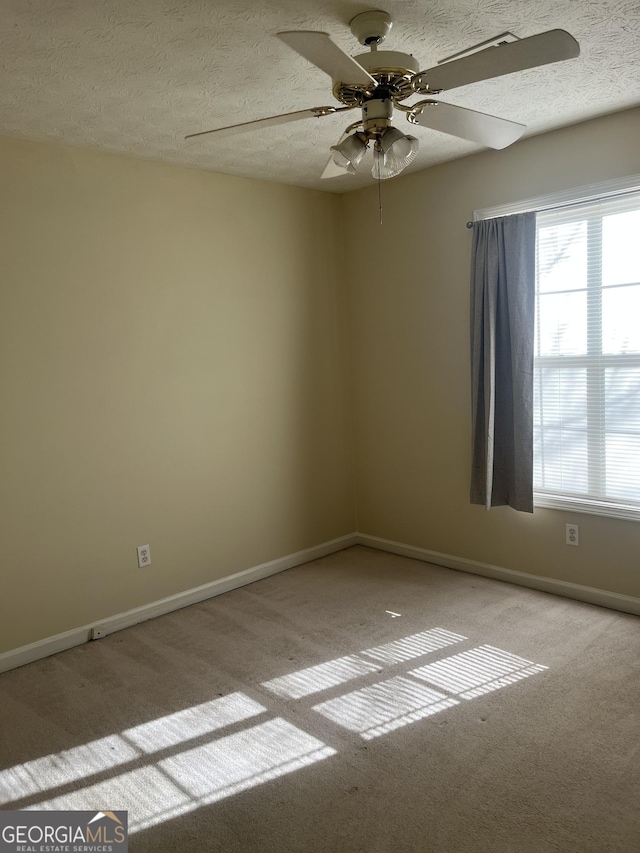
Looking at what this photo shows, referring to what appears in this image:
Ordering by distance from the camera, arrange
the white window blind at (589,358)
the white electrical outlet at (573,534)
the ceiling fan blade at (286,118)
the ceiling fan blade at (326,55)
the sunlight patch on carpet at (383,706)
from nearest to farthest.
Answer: the ceiling fan blade at (326,55)
the ceiling fan blade at (286,118)
the sunlight patch on carpet at (383,706)
the white window blind at (589,358)
the white electrical outlet at (573,534)

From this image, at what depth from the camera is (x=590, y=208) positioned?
11.3ft

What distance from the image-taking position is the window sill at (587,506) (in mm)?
3400

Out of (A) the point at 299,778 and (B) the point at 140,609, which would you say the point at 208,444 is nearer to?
(B) the point at 140,609

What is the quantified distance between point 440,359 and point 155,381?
5.53 feet

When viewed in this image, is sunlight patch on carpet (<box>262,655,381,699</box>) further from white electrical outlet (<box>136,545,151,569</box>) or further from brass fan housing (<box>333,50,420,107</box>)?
brass fan housing (<box>333,50,420,107</box>)

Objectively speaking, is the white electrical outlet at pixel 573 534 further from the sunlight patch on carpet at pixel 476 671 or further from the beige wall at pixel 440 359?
the sunlight patch on carpet at pixel 476 671

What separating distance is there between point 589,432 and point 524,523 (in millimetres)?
Answer: 648

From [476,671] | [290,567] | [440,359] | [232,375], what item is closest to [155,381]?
[232,375]

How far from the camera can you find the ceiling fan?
1790 mm

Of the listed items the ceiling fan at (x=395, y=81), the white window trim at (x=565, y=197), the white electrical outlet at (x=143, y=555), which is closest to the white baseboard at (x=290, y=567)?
the white electrical outlet at (x=143, y=555)

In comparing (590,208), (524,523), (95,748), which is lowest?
(95,748)

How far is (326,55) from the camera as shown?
1805 mm

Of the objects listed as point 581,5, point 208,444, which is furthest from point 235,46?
point 208,444

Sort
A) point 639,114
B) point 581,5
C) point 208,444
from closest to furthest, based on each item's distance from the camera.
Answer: point 581,5 < point 639,114 < point 208,444
